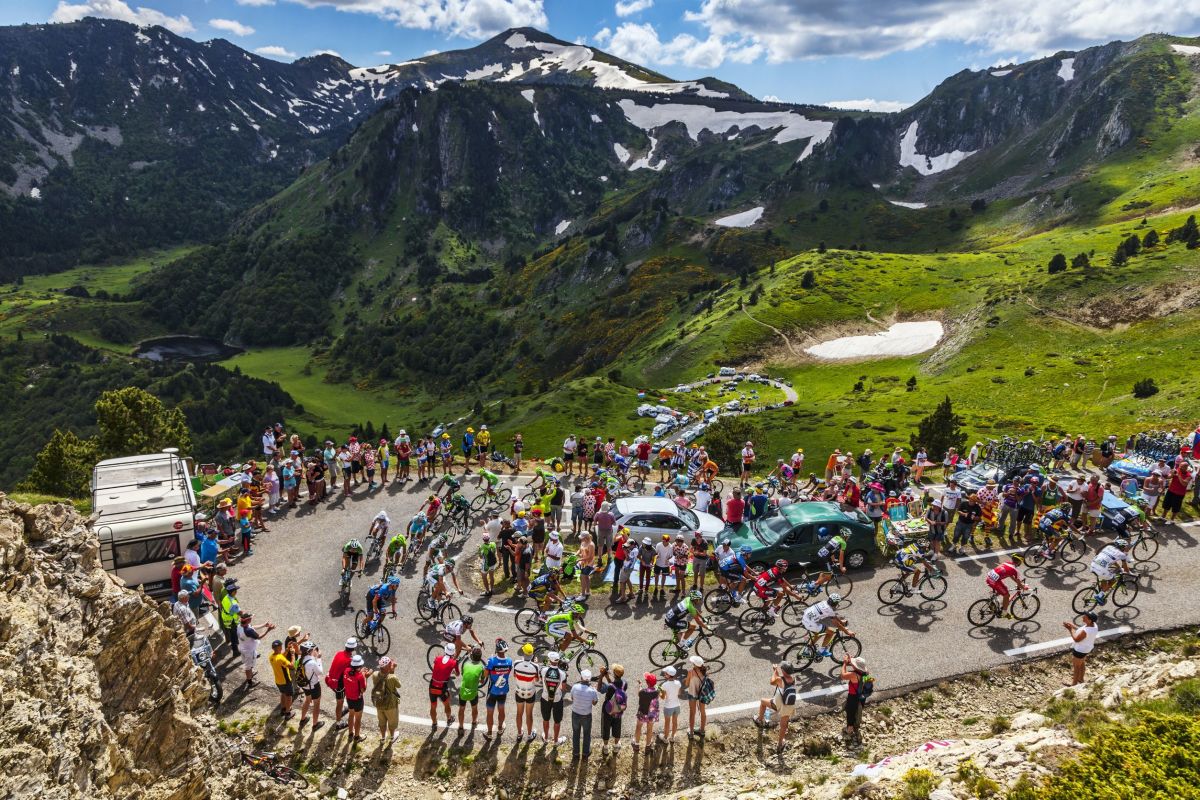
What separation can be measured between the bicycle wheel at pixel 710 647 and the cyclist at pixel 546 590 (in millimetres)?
4697

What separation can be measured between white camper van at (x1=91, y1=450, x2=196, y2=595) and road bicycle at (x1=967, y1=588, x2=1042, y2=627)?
25187 mm

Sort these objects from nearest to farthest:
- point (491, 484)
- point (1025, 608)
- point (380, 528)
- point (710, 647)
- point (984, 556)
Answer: point (710, 647) → point (1025, 608) → point (984, 556) → point (380, 528) → point (491, 484)

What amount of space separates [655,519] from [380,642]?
10.7m

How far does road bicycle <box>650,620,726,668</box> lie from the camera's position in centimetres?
1905

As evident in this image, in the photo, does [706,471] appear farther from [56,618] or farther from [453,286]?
[453,286]

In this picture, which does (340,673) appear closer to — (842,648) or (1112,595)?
(842,648)

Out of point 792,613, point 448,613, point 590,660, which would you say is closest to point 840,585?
point 792,613

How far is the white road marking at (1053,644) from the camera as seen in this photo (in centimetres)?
1884

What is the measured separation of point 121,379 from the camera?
150m

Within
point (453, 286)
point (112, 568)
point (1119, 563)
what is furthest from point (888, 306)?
point (453, 286)

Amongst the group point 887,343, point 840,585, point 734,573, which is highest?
point 887,343

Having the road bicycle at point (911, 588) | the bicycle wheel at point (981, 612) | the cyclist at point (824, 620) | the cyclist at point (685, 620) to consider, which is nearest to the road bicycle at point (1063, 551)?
the road bicycle at point (911, 588)

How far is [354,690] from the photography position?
16625mm

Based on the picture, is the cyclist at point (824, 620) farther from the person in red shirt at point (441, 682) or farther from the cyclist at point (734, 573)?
the person in red shirt at point (441, 682)
